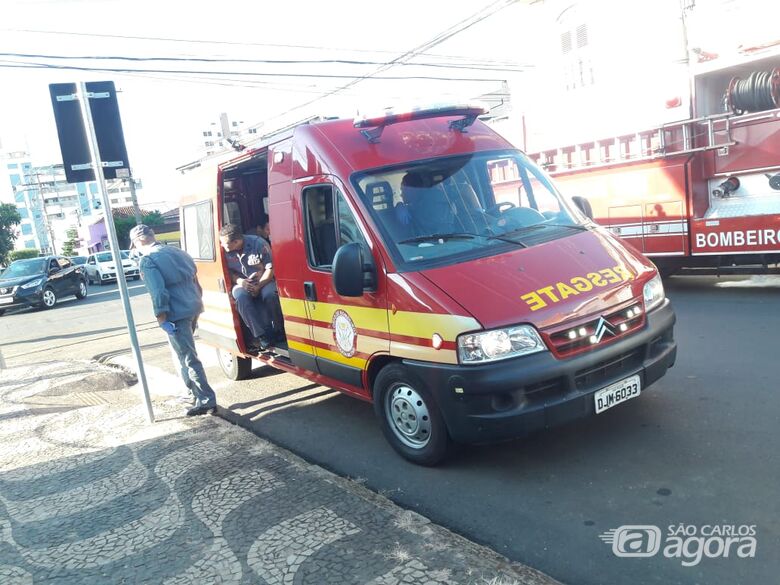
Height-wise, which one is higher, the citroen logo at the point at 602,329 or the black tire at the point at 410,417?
the citroen logo at the point at 602,329

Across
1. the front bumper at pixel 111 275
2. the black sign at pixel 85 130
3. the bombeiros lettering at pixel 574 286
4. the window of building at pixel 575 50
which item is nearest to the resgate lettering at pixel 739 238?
the bombeiros lettering at pixel 574 286

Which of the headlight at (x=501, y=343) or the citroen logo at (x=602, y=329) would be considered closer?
the headlight at (x=501, y=343)

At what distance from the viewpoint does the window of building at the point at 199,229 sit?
21.6 feet

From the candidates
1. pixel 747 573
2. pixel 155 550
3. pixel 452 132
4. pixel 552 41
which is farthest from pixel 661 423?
pixel 552 41

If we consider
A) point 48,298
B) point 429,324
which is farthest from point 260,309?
point 48,298

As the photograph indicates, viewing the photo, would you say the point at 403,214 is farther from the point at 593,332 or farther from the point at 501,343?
the point at 593,332

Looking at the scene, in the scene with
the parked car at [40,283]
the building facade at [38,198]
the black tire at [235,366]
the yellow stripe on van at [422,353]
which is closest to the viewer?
the yellow stripe on van at [422,353]

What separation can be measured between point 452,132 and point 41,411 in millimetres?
5081

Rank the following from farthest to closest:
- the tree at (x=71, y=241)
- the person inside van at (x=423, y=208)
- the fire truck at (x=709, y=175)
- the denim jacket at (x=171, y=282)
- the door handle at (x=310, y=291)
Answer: the tree at (x=71, y=241) < the fire truck at (x=709, y=175) < the denim jacket at (x=171, y=282) < the door handle at (x=310, y=291) < the person inside van at (x=423, y=208)

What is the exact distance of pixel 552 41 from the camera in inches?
638

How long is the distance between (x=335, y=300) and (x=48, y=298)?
661 inches

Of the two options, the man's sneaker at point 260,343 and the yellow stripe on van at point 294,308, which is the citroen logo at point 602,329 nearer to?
the yellow stripe on van at point 294,308

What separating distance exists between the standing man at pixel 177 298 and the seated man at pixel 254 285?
18.6 inches

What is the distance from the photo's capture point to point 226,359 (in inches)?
285
